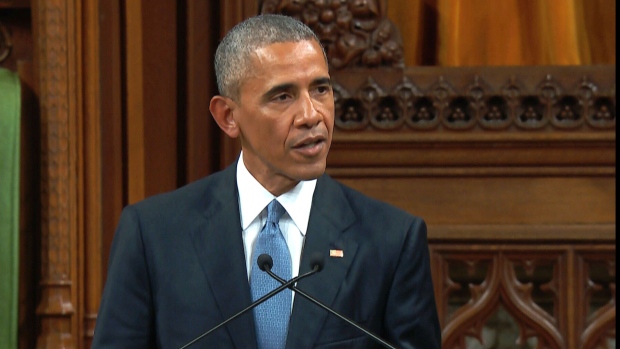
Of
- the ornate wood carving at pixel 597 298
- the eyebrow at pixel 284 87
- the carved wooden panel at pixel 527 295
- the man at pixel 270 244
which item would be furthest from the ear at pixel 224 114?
the ornate wood carving at pixel 597 298

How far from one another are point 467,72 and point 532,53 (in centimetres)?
18

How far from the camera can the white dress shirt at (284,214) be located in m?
1.51

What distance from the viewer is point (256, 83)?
4.73 ft

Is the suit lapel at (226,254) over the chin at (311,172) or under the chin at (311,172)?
under

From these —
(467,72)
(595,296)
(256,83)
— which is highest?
(467,72)

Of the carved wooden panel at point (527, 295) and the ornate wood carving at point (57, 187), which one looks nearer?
the ornate wood carving at point (57, 187)

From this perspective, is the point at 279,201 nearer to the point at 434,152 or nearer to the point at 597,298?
the point at 434,152

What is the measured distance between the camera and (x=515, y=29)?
236cm

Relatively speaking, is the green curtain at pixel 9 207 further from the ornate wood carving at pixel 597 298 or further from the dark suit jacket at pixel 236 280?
the ornate wood carving at pixel 597 298

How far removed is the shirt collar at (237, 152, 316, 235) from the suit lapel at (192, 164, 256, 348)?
0.02m

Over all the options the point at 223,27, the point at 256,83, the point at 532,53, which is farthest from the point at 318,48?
the point at 532,53

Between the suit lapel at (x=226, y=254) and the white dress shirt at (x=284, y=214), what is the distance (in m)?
0.02

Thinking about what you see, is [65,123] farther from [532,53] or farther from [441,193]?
[532,53]

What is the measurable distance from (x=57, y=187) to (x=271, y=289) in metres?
0.90
